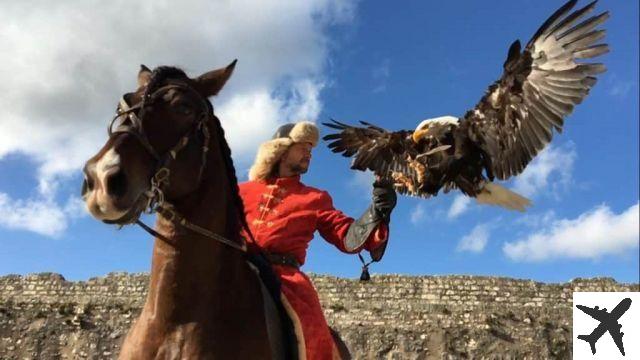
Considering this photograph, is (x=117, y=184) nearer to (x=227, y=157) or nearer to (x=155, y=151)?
(x=155, y=151)

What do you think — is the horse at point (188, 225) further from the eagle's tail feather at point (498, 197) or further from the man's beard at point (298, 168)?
the eagle's tail feather at point (498, 197)

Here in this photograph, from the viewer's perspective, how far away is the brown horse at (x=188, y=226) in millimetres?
2303

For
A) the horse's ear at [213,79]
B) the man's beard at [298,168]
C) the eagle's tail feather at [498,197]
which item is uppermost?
the eagle's tail feather at [498,197]

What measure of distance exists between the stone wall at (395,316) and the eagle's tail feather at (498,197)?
1186 centimetres

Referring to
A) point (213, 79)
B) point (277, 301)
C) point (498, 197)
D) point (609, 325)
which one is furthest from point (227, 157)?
point (609, 325)

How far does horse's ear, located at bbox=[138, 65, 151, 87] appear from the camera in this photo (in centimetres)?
258

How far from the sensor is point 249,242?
308 cm

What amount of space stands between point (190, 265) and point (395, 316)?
609 inches

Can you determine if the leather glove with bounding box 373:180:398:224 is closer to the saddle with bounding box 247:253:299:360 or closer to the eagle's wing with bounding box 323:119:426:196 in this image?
the saddle with bounding box 247:253:299:360

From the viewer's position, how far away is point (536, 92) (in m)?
4.82

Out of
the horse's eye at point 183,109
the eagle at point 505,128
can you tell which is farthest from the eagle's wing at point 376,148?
the horse's eye at point 183,109

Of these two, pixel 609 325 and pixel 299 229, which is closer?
pixel 299 229

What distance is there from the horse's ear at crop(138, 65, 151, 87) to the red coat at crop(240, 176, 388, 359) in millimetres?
842

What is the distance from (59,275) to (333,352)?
1873 centimetres
